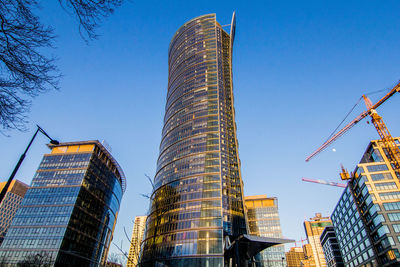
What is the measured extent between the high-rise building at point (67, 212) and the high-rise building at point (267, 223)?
233ft

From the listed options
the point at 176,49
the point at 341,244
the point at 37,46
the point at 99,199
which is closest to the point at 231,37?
the point at 176,49

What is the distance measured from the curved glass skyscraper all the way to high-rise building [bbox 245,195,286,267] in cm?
4666

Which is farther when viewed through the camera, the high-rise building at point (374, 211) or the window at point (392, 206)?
the window at point (392, 206)

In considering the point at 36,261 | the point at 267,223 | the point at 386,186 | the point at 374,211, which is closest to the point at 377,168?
the point at 386,186

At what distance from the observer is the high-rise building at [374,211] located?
6334cm

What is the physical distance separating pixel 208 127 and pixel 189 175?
20560 millimetres

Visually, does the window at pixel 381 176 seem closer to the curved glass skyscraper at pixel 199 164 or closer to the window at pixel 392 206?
the window at pixel 392 206

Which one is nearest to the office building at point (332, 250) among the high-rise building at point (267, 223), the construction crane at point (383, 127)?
the high-rise building at point (267, 223)

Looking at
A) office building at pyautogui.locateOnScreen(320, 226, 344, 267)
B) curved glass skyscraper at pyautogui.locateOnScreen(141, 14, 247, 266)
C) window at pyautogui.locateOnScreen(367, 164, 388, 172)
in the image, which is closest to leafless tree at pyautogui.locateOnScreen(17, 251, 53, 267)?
curved glass skyscraper at pyautogui.locateOnScreen(141, 14, 247, 266)

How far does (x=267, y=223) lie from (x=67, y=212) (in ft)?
290

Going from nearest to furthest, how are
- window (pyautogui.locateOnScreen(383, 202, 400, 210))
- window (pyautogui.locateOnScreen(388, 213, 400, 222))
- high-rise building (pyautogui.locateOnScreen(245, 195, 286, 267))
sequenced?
window (pyautogui.locateOnScreen(388, 213, 400, 222)), window (pyautogui.locateOnScreen(383, 202, 400, 210)), high-rise building (pyautogui.locateOnScreen(245, 195, 286, 267))

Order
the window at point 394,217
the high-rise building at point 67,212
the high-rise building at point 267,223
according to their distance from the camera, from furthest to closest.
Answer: the high-rise building at point 267,223 → the high-rise building at point 67,212 → the window at point 394,217

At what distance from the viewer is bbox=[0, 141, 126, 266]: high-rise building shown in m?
76.5

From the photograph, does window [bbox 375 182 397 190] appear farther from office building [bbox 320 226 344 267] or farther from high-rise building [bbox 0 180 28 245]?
high-rise building [bbox 0 180 28 245]
